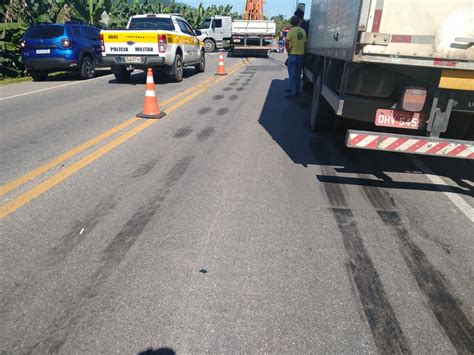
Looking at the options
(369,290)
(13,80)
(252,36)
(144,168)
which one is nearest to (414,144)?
(369,290)

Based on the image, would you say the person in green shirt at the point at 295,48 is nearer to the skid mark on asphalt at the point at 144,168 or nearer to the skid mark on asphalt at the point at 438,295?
the skid mark on asphalt at the point at 144,168

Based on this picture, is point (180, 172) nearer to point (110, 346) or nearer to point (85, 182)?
point (85, 182)

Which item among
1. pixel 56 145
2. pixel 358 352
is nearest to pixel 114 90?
pixel 56 145

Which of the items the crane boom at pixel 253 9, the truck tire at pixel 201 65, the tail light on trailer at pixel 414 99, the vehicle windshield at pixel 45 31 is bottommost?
the truck tire at pixel 201 65

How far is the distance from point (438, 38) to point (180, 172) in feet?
10.1

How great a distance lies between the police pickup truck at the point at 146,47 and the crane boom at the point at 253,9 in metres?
23.0

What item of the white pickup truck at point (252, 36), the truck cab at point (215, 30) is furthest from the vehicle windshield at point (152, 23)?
the truck cab at point (215, 30)

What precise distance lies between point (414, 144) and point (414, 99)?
0.46m

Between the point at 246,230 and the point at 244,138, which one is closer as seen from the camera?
the point at 246,230

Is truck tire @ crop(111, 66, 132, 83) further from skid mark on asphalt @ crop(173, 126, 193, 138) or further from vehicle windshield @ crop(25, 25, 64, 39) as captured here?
skid mark on asphalt @ crop(173, 126, 193, 138)

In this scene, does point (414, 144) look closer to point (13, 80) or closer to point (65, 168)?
point (65, 168)

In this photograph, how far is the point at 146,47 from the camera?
1112 centimetres

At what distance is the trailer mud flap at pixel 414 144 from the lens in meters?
3.65

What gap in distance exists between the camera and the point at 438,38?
3.35m
